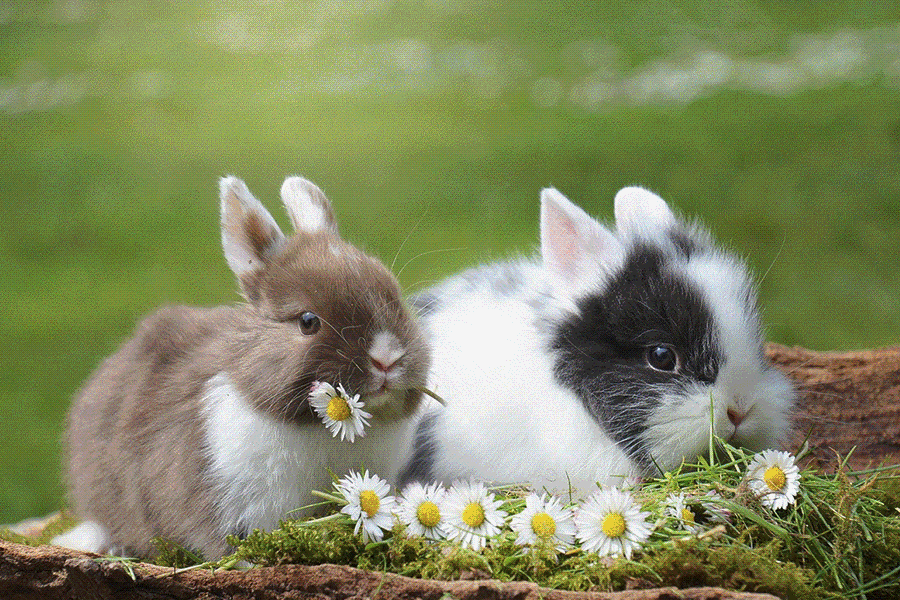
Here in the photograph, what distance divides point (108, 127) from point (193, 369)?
2.23 metres

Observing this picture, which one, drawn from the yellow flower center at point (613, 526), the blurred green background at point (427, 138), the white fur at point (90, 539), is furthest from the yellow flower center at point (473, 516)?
the blurred green background at point (427, 138)

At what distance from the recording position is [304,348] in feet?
5.32

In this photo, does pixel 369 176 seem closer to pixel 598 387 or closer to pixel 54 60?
pixel 54 60

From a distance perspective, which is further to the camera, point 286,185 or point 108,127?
point 108,127

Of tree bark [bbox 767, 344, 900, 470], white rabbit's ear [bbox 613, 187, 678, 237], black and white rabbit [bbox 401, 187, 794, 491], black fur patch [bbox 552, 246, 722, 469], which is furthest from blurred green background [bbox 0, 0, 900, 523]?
black fur patch [bbox 552, 246, 722, 469]

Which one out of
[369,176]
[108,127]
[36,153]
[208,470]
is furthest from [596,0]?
[208,470]

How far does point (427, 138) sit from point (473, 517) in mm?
2341

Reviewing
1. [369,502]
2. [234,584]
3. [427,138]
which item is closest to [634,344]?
[369,502]

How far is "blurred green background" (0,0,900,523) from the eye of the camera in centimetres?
358

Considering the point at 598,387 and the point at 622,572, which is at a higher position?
the point at 598,387

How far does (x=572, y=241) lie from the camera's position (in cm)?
196

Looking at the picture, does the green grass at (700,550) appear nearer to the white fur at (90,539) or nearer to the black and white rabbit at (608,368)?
the black and white rabbit at (608,368)

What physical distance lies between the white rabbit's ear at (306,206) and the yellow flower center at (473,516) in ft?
2.26

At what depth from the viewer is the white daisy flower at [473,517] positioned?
5.35 ft
